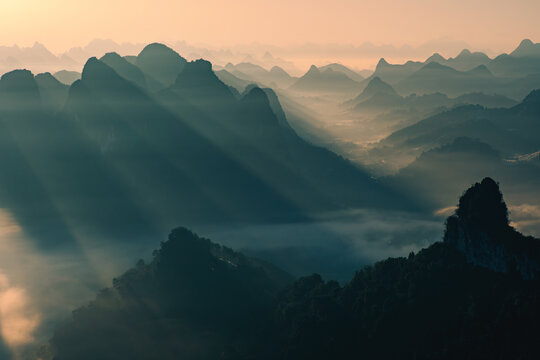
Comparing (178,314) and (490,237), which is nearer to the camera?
(490,237)

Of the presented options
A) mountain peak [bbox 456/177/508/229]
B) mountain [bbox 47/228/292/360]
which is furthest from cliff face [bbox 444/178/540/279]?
mountain [bbox 47/228/292/360]

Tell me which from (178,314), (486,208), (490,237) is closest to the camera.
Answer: (490,237)

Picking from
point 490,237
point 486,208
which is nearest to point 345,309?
point 490,237

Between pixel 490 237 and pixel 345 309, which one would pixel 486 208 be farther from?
pixel 345 309

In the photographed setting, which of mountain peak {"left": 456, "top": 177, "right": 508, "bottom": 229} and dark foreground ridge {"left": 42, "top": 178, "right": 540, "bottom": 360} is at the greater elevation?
mountain peak {"left": 456, "top": 177, "right": 508, "bottom": 229}

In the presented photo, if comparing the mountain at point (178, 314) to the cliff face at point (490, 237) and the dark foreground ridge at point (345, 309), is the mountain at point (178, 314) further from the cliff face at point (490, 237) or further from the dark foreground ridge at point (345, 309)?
the cliff face at point (490, 237)

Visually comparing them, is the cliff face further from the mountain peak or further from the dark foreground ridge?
the dark foreground ridge

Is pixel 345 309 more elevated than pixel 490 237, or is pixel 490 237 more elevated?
pixel 490 237

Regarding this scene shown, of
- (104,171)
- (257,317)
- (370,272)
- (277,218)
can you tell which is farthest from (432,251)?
(104,171)
